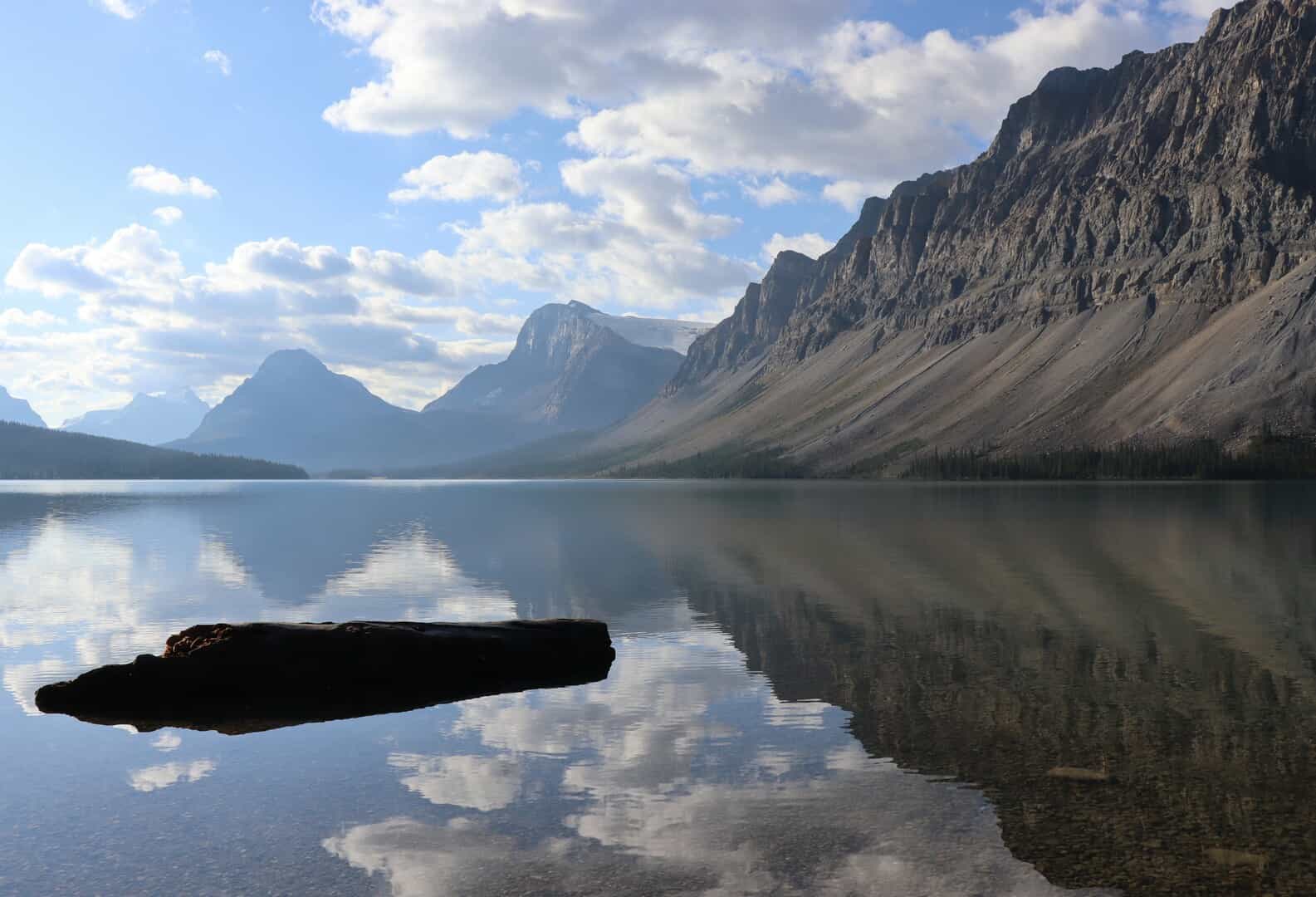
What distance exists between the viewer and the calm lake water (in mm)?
13969

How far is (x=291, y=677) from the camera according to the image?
2459cm

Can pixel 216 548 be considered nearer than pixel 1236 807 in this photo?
No

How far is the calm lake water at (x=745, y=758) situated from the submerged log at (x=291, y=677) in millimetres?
1063

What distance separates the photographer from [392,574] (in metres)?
53.7

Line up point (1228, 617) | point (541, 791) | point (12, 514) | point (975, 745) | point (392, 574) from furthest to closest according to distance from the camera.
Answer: point (12, 514) < point (392, 574) < point (1228, 617) < point (975, 745) < point (541, 791)

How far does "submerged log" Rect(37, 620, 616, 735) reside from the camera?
76.2 feet

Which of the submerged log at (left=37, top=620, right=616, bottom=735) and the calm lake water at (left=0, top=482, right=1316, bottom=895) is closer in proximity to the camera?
the calm lake water at (left=0, top=482, right=1316, bottom=895)

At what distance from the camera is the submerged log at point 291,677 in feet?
76.2

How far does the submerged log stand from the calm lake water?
106cm

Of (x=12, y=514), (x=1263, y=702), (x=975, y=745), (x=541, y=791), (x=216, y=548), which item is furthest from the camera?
(x=12, y=514)

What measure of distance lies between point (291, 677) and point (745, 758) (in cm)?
1232

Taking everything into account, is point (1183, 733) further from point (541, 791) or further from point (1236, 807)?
point (541, 791)

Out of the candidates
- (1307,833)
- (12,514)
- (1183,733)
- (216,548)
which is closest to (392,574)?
(216,548)

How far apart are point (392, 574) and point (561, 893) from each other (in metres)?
42.7
